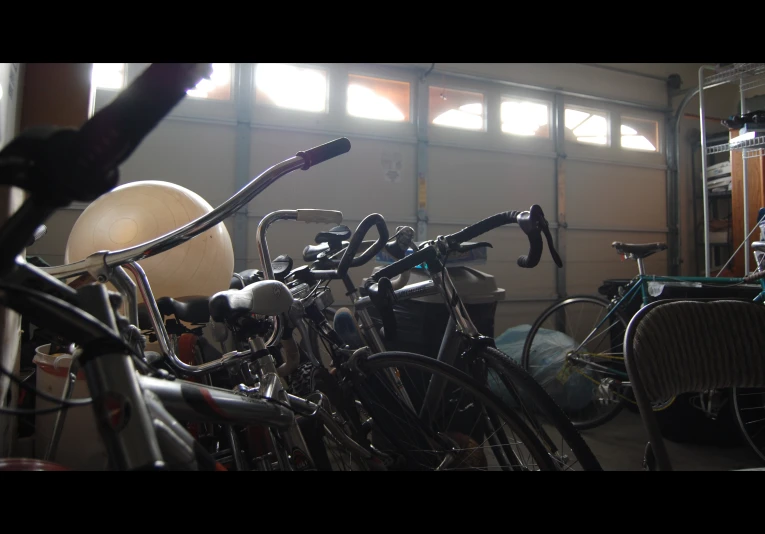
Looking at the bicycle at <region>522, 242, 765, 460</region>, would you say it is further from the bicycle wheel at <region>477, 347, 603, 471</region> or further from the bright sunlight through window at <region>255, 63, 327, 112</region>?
the bright sunlight through window at <region>255, 63, 327, 112</region>

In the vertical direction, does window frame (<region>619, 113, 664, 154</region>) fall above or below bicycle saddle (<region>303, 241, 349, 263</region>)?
above

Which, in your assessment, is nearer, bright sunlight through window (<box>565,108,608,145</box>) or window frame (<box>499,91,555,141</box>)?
window frame (<box>499,91,555,141</box>)

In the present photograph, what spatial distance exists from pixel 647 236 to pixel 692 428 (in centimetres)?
245

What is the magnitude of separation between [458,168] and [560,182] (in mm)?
975

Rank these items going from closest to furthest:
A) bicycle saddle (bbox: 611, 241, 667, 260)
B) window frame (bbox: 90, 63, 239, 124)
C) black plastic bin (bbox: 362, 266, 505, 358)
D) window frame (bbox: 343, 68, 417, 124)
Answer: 1. black plastic bin (bbox: 362, 266, 505, 358)
2. bicycle saddle (bbox: 611, 241, 667, 260)
3. window frame (bbox: 90, 63, 239, 124)
4. window frame (bbox: 343, 68, 417, 124)

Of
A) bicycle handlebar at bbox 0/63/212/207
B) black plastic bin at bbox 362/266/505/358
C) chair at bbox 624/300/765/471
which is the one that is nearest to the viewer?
bicycle handlebar at bbox 0/63/212/207

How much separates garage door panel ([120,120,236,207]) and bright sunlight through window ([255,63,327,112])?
38 cm

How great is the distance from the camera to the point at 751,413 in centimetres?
194

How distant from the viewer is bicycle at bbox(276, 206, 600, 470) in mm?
1000

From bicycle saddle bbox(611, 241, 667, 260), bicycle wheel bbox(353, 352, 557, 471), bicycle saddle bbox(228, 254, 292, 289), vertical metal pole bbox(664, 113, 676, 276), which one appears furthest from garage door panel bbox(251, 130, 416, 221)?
vertical metal pole bbox(664, 113, 676, 276)

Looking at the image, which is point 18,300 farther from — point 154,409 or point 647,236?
point 647,236

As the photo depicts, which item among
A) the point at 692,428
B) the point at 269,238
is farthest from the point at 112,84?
the point at 692,428

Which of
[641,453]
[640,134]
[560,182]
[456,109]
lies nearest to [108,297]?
[641,453]

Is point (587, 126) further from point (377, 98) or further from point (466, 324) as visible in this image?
point (466, 324)
